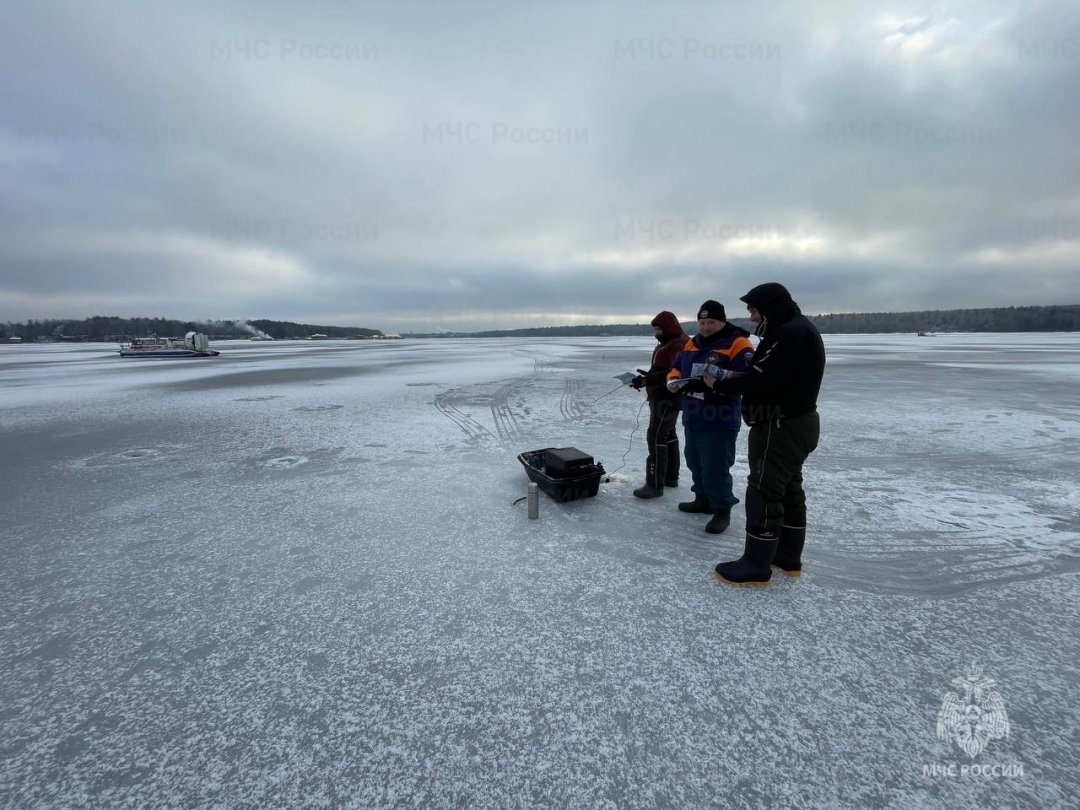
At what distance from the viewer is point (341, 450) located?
6496 millimetres

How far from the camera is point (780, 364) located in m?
2.78

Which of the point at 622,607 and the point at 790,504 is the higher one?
the point at 790,504

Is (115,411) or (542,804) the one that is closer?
(542,804)

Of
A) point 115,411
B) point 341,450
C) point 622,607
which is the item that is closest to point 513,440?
point 341,450

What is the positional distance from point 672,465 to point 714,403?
1.23m

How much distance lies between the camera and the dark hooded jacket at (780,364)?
9.09ft

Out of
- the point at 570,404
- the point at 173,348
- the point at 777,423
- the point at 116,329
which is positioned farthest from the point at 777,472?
the point at 116,329

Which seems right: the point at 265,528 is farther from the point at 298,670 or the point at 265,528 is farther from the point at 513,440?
the point at 513,440

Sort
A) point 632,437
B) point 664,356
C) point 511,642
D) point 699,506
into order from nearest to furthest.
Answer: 1. point 511,642
2. point 699,506
3. point 664,356
4. point 632,437

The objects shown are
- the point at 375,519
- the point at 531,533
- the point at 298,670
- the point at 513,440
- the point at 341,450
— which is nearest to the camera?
the point at 298,670

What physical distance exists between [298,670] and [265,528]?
6.72 feet

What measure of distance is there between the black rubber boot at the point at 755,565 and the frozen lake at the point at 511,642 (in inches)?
3.2

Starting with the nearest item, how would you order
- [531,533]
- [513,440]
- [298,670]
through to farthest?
[298,670], [531,533], [513,440]

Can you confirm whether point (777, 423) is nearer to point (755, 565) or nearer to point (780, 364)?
point (780, 364)
